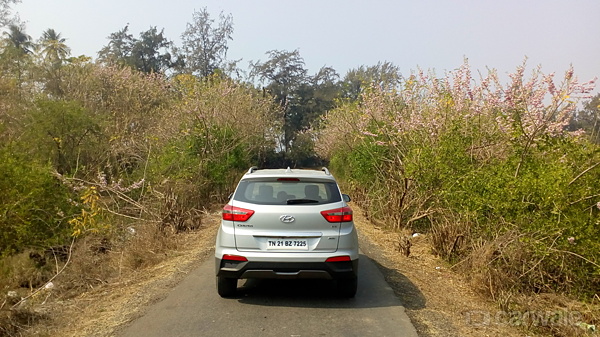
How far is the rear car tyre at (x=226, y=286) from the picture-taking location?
20.7 feet

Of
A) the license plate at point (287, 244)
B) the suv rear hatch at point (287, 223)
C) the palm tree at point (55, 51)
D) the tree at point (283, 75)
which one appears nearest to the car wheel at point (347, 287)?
the suv rear hatch at point (287, 223)

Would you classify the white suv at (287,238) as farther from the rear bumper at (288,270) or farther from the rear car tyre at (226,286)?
the rear car tyre at (226,286)

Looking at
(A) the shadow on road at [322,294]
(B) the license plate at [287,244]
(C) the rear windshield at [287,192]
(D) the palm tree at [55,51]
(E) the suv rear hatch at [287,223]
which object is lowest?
(A) the shadow on road at [322,294]

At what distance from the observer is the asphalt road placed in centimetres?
522

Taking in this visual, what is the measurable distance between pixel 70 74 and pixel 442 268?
2156 cm

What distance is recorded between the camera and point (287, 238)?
5859 millimetres

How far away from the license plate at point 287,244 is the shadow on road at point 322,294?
0.85 m

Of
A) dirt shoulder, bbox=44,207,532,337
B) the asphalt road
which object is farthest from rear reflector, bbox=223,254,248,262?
dirt shoulder, bbox=44,207,532,337

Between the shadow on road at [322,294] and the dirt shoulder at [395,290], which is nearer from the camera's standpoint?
the dirt shoulder at [395,290]

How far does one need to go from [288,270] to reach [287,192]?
101cm

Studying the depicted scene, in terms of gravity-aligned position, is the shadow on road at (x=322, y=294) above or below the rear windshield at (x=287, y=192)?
below

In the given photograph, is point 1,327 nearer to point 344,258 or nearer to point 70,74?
point 344,258
